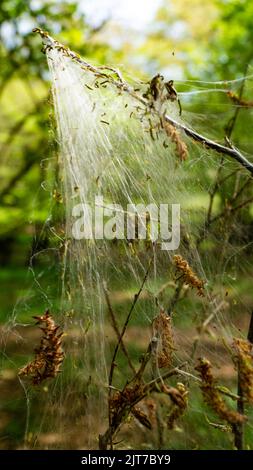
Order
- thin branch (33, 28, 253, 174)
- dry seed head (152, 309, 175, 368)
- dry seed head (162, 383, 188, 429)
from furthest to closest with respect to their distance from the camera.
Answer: thin branch (33, 28, 253, 174) → dry seed head (152, 309, 175, 368) → dry seed head (162, 383, 188, 429)

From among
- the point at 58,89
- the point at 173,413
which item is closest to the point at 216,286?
the point at 173,413

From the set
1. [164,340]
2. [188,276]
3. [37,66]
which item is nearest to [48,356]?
[164,340]

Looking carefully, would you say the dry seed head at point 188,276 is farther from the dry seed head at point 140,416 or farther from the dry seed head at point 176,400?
the dry seed head at point 140,416

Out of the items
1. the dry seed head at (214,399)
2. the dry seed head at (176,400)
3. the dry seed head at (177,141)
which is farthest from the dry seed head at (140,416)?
the dry seed head at (177,141)

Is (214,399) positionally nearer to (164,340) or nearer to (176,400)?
(176,400)

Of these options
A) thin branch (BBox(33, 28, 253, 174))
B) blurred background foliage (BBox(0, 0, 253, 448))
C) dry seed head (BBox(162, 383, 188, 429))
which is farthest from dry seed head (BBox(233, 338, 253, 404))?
blurred background foliage (BBox(0, 0, 253, 448))

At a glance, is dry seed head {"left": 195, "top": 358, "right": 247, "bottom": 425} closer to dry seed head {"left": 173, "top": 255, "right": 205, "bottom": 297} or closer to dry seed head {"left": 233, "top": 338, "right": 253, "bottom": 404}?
dry seed head {"left": 233, "top": 338, "right": 253, "bottom": 404}

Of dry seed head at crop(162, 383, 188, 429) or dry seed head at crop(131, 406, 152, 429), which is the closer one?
dry seed head at crop(162, 383, 188, 429)

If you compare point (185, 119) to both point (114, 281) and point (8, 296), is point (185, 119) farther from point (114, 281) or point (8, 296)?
point (8, 296)

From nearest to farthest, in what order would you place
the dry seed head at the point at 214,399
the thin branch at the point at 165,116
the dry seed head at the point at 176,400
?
the dry seed head at the point at 214,399 → the dry seed head at the point at 176,400 → the thin branch at the point at 165,116

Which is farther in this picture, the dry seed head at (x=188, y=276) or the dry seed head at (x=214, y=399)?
the dry seed head at (x=188, y=276)
